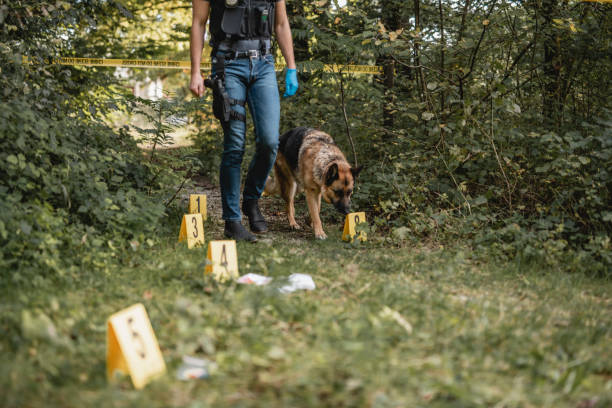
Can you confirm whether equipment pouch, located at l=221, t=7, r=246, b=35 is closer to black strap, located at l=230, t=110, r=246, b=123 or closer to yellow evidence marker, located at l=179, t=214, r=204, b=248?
black strap, located at l=230, t=110, r=246, b=123

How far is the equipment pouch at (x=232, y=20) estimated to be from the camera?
3.90m

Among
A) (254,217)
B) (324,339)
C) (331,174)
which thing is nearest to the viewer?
(324,339)

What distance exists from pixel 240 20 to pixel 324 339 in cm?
287

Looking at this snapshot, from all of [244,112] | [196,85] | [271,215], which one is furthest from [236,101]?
[271,215]

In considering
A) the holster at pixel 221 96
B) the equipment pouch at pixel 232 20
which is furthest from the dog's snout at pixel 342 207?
the equipment pouch at pixel 232 20

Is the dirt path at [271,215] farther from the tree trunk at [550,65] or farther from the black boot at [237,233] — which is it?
the tree trunk at [550,65]

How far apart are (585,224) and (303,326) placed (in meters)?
2.99

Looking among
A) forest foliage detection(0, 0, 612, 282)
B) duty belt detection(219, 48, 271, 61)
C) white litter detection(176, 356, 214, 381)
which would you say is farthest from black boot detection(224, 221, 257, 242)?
white litter detection(176, 356, 214, 381)

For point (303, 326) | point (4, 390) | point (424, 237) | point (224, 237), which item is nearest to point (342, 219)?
point (424, 237)

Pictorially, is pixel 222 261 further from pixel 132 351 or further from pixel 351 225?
pixel 351 225

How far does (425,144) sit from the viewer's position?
17.4 ft

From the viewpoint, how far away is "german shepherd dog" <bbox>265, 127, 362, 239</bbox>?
4.87 metres

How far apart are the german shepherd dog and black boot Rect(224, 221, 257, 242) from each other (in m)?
0.82

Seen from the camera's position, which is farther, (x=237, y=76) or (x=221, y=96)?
(x=237, y=76)
